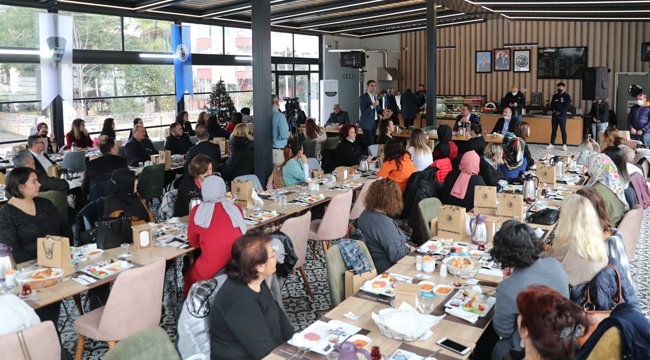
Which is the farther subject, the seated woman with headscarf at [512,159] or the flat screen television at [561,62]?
the flat screen television at [561,62]

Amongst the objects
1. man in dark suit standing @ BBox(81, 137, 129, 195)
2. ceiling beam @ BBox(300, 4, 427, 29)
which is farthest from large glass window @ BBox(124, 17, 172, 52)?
man in dark suit standing @ BBox(81, 137, 129, 195)

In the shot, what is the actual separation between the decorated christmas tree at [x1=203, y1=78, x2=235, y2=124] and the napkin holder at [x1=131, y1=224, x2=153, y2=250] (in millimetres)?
9861

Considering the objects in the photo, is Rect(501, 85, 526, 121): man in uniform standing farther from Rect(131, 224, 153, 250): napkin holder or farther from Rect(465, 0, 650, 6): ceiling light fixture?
Rect(131, 224, 153, 250): napkin holder

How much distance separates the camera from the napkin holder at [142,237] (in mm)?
4711

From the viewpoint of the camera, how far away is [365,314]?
341 centimetres

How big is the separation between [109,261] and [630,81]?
652 inches

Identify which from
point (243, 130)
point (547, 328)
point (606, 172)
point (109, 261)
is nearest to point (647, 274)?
point (606, 172)

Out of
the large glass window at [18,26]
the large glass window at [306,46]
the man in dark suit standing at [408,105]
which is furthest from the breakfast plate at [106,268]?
the large glass window at [306,46]

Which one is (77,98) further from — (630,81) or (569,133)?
(630,81)

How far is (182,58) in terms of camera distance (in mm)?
13883

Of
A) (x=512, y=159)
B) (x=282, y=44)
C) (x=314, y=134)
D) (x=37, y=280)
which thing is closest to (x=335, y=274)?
(x=37, y=280)

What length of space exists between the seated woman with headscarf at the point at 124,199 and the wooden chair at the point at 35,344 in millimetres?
2195

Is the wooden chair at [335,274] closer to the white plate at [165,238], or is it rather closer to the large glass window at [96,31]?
the white plate at [165,238]

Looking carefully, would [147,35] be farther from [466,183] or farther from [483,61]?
[483,61]
